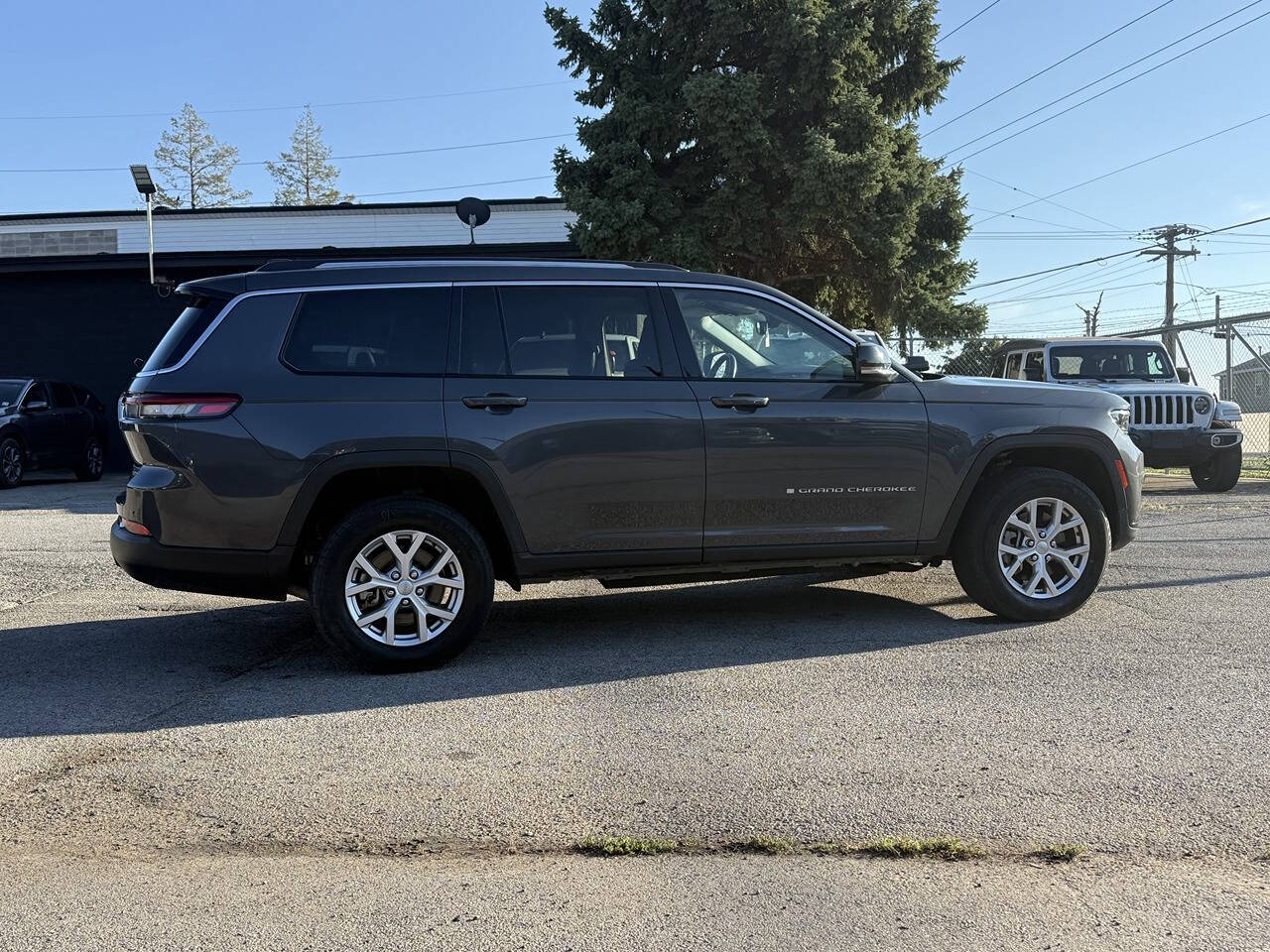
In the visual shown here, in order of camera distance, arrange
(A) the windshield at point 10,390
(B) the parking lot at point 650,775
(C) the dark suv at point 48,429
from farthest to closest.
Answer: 1. (A) the windshield at point 10,390
2. (C) the dark suv at point 48,429
3. (B) the parking lot at point 650,775

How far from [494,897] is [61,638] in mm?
4212

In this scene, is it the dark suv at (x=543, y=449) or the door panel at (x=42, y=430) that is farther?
the door panel at (x=42, y=430)

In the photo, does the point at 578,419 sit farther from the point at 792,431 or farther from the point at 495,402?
the point at 792,431

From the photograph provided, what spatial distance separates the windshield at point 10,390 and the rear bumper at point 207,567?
14597mm

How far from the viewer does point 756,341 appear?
6.00 m

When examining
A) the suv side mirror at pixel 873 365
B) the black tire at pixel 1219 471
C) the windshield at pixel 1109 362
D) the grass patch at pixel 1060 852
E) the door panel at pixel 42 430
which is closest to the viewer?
the grass patch at pixel 1060 852

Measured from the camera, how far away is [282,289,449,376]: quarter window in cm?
547

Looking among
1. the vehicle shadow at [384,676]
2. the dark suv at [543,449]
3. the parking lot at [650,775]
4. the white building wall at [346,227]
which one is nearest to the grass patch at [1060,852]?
the parking lot at [650,775]

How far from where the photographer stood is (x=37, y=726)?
4.56m

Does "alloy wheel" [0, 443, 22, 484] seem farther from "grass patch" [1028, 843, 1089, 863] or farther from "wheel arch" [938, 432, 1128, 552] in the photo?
"grass patch" [1028, 843, 1089, 863]

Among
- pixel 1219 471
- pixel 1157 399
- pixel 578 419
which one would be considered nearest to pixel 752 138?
pixel 1157 399

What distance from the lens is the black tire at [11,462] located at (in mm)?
17609

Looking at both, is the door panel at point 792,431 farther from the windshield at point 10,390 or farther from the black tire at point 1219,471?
the windshield at point 10,390

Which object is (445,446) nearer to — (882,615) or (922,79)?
(882,615)
